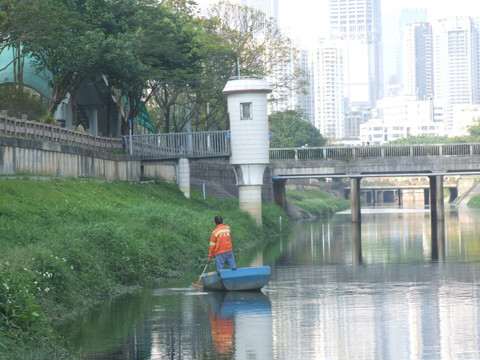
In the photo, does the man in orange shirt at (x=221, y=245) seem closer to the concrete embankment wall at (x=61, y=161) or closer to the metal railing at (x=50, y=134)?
the concrete embankment wall at (x=61, y=161)

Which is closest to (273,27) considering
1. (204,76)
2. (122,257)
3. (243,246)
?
(204,76)

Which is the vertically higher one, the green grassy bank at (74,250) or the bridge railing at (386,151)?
the bridge railing at (386,151)

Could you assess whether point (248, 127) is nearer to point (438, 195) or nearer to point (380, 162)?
point (380, 162)

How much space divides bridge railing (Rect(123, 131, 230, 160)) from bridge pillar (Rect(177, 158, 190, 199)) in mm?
558

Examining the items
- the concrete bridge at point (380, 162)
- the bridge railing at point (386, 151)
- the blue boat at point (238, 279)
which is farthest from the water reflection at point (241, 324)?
the bridge railing at point (386, 151)

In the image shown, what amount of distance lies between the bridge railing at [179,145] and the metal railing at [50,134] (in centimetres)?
116

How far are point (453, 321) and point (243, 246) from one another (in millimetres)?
24880

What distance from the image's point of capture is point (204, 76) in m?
60.7

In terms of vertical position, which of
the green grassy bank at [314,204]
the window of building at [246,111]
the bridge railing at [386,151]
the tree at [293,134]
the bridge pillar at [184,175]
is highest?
the tree at [293,134]

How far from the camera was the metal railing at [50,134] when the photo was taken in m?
35.7

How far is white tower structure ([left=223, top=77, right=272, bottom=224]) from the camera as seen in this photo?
51.2 meters

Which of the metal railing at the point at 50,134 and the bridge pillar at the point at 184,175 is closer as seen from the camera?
the metal railing at the point at 50,134

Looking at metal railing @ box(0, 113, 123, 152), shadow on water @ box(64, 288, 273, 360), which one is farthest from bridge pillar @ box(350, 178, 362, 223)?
shadow on water @ box(64, 288, 273, 360)

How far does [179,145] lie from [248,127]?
Result: 17.2ft
